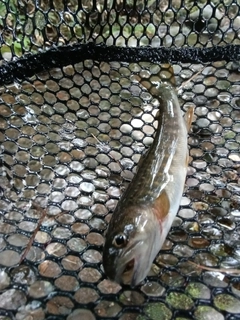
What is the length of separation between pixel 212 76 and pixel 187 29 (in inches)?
14.1

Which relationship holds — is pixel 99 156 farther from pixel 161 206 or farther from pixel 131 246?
pixel 131 246

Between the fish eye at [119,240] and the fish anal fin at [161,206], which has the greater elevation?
the fish anal fin at [161,206]

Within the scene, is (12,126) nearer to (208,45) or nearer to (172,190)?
(172,190)

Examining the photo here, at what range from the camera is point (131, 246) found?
1191mm

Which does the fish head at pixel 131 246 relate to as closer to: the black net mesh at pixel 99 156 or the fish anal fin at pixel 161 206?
the fish anal fin at pixel 161 206

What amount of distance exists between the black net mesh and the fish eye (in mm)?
201

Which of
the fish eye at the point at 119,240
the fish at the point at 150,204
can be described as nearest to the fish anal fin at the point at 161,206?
the fish at the point at 150,204

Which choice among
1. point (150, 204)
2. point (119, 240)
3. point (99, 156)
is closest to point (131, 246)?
point (119, 240)

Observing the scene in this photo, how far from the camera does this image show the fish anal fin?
132 cm

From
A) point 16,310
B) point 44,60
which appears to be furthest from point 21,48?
point 16,310

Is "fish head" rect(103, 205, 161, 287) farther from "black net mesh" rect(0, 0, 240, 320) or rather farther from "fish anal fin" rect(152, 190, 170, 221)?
"black net mesh" rect(0, 0, 240, 320)

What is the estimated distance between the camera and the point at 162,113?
62.9 inches

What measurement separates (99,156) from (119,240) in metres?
0.67

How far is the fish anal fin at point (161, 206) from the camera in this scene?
4.32 feet
